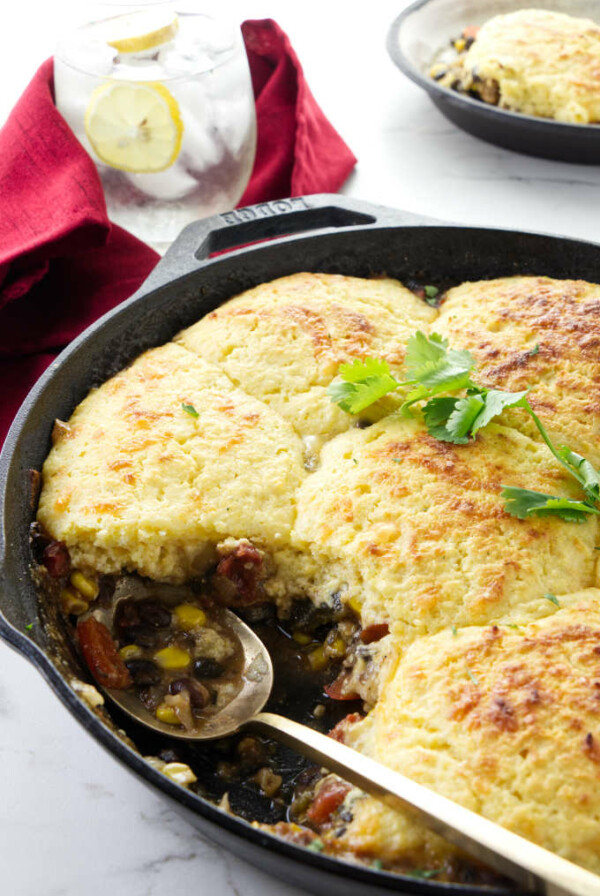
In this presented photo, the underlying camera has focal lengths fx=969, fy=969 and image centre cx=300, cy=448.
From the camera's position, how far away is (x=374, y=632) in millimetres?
2955

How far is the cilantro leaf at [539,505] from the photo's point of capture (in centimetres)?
292

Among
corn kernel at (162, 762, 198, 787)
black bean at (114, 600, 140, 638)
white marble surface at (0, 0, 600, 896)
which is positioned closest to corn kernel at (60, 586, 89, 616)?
black bean at (114, 600, 140, 638)

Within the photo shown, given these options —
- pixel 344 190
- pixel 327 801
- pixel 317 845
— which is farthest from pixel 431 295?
pixel 317 845

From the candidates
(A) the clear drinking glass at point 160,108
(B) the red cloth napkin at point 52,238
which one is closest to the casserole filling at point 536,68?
(B) the red cloth napkin at point 52,238

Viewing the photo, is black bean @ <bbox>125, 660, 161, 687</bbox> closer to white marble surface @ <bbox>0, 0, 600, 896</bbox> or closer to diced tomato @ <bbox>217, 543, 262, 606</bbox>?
white marble surface @ <bbox>0, 0, 600, 896</bbox>

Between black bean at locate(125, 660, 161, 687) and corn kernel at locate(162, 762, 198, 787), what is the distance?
337 millimetres

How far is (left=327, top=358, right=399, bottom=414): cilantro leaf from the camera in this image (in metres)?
3.25

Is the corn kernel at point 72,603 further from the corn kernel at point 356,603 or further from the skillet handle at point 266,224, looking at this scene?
the skillet handle at point 266,224

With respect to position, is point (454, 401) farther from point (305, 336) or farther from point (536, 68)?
point (536, 68)

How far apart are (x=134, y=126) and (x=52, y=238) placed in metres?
0.68

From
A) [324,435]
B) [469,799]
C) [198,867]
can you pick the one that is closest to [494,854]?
[469,799]

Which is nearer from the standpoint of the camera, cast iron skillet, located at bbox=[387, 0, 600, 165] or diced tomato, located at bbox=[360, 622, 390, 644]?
diced tomato, located at bbox=[360, 622, 390, 644]

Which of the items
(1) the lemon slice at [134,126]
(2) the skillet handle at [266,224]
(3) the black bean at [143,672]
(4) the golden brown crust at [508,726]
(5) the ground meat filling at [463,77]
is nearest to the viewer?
(4) the golden brown crust at [508,726]

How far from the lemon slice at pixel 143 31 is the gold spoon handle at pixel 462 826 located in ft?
11.0
